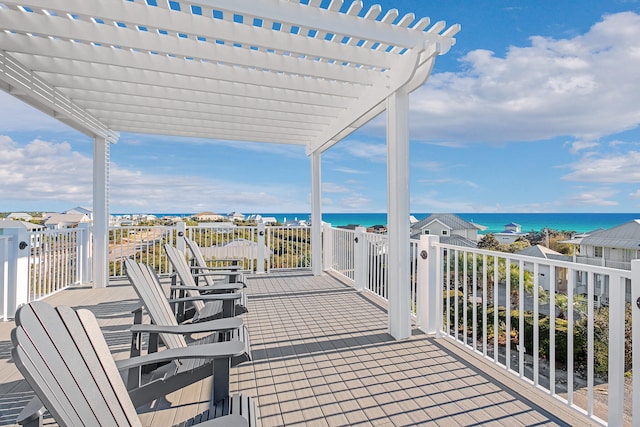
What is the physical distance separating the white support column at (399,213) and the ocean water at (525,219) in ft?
108

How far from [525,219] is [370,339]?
43.1 metres

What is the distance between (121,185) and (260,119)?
92.2 ft

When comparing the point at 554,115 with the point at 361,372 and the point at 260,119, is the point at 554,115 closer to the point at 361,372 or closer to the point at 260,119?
the point at 260,119

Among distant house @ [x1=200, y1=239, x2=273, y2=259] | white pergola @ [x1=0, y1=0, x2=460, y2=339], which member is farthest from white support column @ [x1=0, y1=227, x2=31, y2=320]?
distant house @ [x1=200, y1=239, x2=273, y2=259]

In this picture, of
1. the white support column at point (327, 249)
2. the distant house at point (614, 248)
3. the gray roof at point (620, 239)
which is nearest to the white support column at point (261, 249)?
the white support column at point (327, 249)

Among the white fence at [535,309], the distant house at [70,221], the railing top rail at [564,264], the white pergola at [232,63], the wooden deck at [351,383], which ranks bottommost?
the wooden deck at [351,383]

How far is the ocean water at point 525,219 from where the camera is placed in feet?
117

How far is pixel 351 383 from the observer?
109 inches

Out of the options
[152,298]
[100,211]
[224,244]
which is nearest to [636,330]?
[152,298]

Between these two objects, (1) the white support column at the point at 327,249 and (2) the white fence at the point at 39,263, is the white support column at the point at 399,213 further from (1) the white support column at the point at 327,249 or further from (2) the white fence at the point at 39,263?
(2) the white fence at the point at 39,263

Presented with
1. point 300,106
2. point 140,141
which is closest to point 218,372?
point 300,106

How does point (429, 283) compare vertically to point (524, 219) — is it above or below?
below

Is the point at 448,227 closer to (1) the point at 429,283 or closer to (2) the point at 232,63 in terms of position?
(1) the point at 429,283

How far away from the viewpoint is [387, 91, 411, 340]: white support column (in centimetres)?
378
